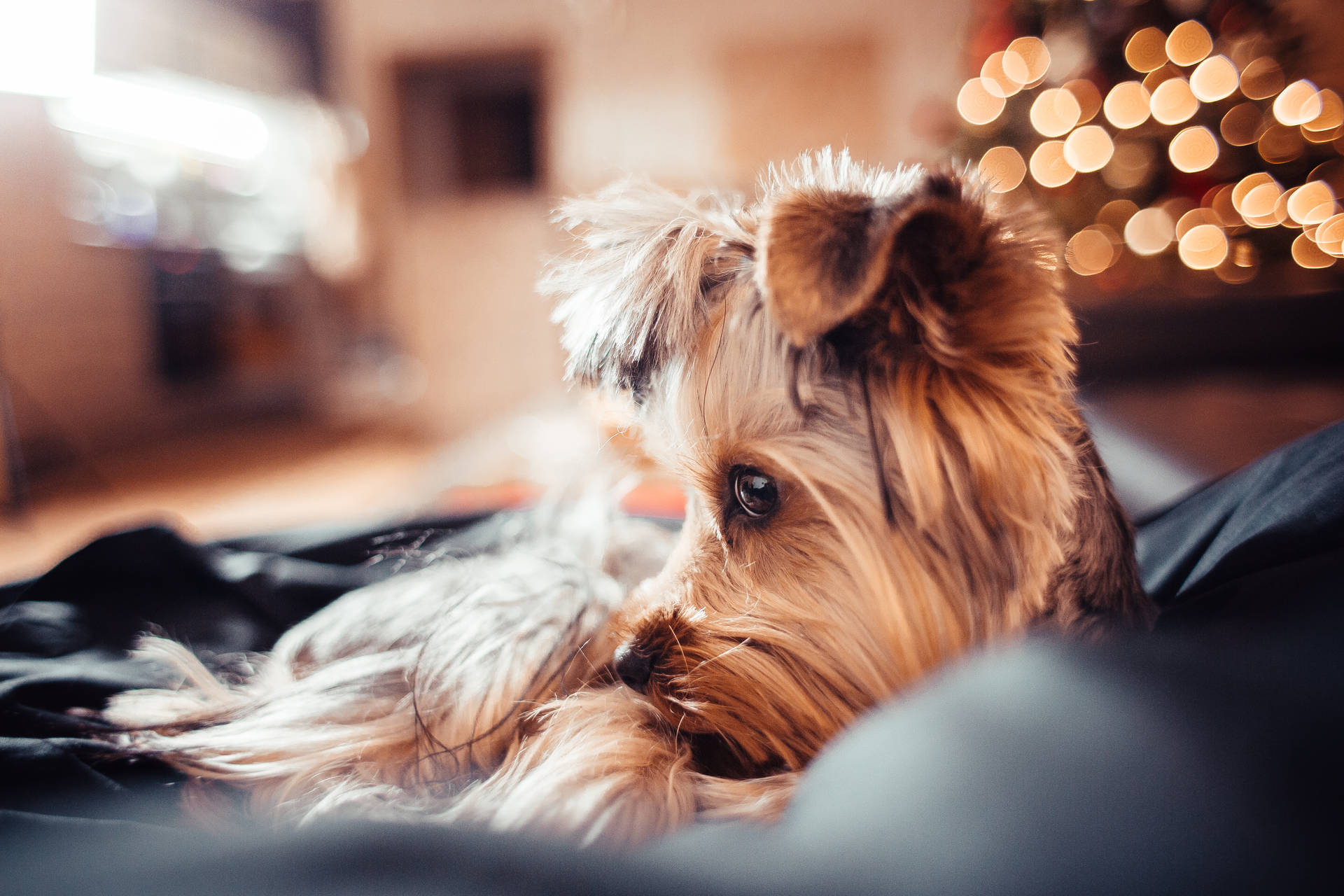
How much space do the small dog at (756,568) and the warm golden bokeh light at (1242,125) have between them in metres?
3.66

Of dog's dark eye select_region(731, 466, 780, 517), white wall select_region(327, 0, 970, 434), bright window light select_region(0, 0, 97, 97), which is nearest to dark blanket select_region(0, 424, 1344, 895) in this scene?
dog's dark eye select_region(731, 466, 780, 517)

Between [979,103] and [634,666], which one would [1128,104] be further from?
[634,666]

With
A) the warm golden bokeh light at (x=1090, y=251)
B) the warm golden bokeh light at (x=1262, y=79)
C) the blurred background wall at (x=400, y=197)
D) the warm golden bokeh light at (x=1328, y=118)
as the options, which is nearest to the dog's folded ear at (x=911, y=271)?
the blurred background wall at (x=400, y=197)

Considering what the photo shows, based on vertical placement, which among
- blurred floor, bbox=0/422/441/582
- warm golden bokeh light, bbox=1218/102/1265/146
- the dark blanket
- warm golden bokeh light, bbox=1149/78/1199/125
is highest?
warm golden bokeh light, bbox=1149/78/1199/125

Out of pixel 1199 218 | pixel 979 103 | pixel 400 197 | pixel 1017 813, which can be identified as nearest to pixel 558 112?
pixel 400 197

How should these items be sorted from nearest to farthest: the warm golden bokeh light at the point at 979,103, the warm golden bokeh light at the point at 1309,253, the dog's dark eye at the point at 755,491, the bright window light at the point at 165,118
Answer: the dog's dark eye at the point at 755,491, the warm golden bokeh light at the point at 1309,253, the warm golden bokeh light at the point at 979,103, the bright window light at the point at 165,118

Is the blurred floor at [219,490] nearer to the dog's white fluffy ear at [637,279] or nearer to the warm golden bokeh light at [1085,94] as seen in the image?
the dog's white fluffy ear at [637,279]

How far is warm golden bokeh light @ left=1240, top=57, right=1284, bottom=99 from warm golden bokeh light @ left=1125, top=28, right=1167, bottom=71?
356 millimetres

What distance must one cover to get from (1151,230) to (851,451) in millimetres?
3800

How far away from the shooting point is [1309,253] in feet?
12.0

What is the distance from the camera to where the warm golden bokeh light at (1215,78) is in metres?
3.55

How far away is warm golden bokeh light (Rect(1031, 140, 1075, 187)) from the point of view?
12.6ft

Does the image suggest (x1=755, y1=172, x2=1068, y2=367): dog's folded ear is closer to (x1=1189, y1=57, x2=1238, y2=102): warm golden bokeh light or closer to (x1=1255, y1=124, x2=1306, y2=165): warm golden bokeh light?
(x1=1189, y1=57, x2=1238, y2=102): warm golden bokeh light

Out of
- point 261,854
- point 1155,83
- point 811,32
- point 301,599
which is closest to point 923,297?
point 261,854
